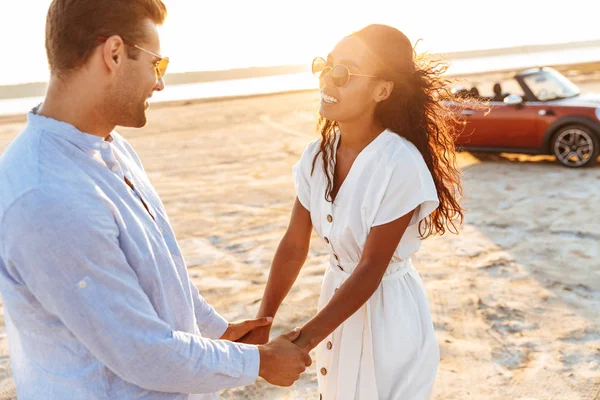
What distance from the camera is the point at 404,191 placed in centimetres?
242

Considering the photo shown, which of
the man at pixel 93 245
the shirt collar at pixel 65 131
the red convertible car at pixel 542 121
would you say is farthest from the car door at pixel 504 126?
the shirt collar at pixel 65 131

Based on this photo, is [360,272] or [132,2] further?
[360,272]

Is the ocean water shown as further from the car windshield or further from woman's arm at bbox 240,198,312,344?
woman's arm at bbox 240,198,312,344

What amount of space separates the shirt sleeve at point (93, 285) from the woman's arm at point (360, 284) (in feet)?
2.41

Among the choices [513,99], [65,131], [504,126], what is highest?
[65,131]

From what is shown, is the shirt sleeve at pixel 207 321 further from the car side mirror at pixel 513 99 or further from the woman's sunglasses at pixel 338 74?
the car side mirror at pixel 513 99

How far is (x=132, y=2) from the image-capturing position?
5.92ft

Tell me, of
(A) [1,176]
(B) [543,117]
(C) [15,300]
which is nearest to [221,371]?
(C) [15,300]

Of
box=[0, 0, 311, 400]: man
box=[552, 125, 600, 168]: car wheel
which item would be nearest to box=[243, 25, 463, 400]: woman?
box=[0, 0, 311, 400]: man

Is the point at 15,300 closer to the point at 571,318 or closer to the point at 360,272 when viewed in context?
the point at 360,272

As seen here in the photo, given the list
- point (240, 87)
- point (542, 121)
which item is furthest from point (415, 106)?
point (240, 87)

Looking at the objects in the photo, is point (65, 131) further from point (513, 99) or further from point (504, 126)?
point (504, 126)

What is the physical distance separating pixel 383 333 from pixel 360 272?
1.00ft

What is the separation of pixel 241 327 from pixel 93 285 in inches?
50.0
